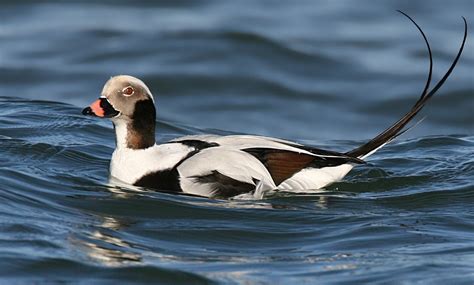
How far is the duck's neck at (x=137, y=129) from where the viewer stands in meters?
7.33

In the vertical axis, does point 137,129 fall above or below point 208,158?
above

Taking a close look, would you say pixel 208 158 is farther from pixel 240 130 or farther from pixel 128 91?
pixel 240 130

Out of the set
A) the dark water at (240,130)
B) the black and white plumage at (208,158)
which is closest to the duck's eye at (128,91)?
the black and white plumage at (208,158)

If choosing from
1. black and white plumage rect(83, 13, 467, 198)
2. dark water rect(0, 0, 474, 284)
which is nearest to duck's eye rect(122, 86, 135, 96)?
black and white plumage rect(83, 13, 467, 198)

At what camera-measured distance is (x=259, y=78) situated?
13891mm

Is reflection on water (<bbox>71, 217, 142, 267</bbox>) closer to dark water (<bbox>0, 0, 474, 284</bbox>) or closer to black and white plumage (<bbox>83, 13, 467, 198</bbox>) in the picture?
dark water (<bbox>0, 0, 474, 284</bbox>)

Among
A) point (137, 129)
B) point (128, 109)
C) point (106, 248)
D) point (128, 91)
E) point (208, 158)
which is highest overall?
point (128, 91)

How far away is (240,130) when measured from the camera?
40.1 feet

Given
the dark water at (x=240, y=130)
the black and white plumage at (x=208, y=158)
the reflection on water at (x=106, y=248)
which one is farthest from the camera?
the black and white plumage at (x=208, y=158)

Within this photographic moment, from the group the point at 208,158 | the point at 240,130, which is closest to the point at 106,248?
the point at 208,158

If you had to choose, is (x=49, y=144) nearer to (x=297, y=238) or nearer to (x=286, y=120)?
(x=297, y=238)

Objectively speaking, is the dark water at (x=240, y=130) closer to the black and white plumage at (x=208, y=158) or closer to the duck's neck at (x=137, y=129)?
the black and white plumage at (x=208, y=158)

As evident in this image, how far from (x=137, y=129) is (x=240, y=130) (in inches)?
193

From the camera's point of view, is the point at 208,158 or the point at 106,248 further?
the point at 208,158
